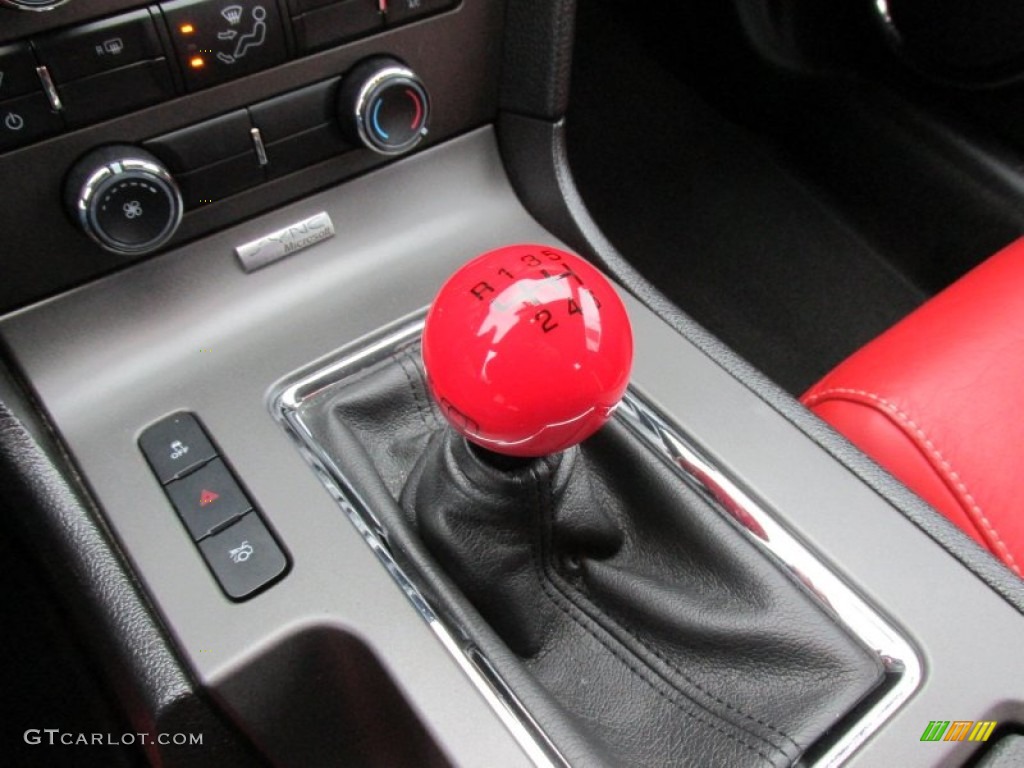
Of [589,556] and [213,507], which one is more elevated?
[213,507]

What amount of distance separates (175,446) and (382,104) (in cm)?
28

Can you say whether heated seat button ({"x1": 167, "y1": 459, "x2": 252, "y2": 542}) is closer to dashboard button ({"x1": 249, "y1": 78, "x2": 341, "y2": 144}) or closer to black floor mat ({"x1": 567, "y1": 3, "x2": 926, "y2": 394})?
dashboard button ({"x1": 249, "y1": 78, "x2": 341, "y2": 144})

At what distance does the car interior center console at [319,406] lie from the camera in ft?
1.63

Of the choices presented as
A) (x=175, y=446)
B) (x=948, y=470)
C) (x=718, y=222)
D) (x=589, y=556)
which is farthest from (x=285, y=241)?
(x=718, y=222)

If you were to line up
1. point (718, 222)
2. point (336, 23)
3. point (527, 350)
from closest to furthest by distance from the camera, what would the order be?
point (527, 350), point (336, 23), point (718, 222)

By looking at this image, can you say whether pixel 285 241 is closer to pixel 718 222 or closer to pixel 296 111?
pixel 296 111

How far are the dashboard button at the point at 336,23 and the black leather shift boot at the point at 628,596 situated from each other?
24 centimetres

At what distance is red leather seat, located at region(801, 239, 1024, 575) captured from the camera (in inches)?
26.0

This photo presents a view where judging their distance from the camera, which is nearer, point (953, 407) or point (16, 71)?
point (16, 71)

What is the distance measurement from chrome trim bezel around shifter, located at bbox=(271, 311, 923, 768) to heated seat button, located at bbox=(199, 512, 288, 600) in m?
0.05

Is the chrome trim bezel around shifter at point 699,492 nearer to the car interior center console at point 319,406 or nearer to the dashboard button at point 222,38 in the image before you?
the car interior center console at point 319,406

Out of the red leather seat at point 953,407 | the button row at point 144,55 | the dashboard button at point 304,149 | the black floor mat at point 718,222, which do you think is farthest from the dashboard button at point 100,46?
the black floor mat at point 718,222

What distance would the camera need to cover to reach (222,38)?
21.9 inches

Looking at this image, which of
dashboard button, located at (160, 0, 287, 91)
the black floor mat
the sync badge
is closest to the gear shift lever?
the sync badge
